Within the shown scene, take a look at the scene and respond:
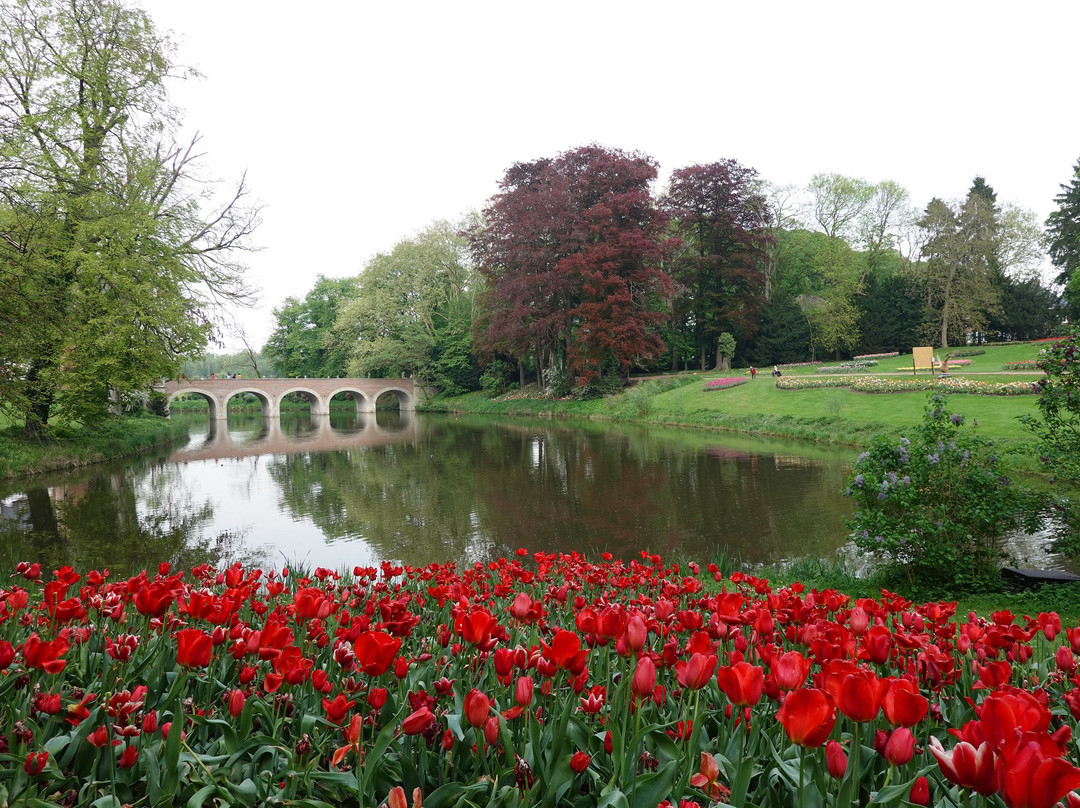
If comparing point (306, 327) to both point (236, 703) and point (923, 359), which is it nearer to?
point (923, 359)

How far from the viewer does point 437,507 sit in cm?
1095

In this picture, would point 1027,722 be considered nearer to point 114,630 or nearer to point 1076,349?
point 114,630

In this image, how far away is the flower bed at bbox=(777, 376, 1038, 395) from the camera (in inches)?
693

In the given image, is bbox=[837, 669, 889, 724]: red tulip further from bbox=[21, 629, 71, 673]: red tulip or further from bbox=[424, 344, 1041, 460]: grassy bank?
bbox=[424, 344, 1041, 460]: grassy bank

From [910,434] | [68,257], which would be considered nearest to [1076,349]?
[910,434]

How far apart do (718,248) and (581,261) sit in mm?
11268

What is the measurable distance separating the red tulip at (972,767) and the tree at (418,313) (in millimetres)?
44294

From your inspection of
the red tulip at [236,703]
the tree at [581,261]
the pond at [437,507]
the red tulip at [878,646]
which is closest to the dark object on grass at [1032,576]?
the pond at [437,507]

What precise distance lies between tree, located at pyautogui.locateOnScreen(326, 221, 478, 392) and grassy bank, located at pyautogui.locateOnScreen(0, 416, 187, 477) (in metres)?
23.9

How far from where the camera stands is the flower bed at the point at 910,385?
1761 cm

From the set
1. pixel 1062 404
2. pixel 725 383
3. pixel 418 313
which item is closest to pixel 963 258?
pixel 725 383

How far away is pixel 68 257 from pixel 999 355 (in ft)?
113

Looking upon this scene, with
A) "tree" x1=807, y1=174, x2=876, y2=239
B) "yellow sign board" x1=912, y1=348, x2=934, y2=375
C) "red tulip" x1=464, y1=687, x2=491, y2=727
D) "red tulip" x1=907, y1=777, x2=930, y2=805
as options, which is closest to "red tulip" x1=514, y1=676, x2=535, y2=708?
"red tulip" x1=464, y1=687, x2=491, y2=727

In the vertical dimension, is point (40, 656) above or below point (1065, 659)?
above
